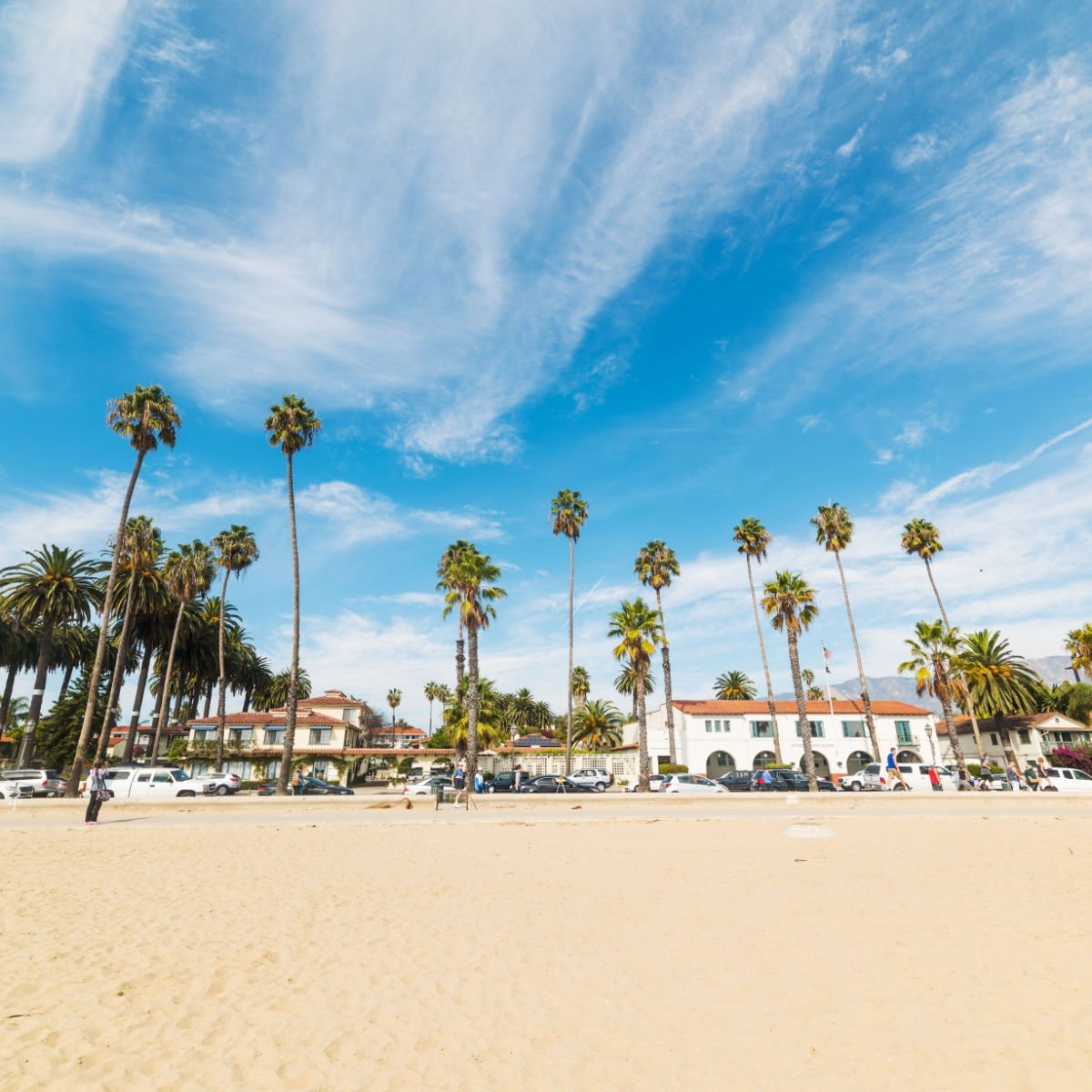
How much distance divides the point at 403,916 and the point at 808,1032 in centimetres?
695

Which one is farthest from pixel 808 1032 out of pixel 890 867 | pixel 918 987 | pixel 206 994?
pixel 890 867

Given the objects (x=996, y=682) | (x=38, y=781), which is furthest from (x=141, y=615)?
(x=996, y=682)

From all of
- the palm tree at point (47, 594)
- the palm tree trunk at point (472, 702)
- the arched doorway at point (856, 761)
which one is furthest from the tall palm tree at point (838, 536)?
the palm tree at point (47, 594)

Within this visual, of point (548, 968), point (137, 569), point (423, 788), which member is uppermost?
point (137, 569)

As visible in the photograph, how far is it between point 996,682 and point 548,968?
6675 cm

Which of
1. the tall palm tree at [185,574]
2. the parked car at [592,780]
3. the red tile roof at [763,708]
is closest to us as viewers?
the parked car at [592,780]

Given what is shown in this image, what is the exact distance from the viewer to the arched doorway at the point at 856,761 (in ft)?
197

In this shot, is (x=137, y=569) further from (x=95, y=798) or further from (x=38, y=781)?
(x=95, y=798)

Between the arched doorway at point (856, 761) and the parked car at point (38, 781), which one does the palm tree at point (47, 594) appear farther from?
the arched doorway at point (856, 761)

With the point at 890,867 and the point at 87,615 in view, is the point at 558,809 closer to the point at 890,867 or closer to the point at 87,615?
the point at 890,867

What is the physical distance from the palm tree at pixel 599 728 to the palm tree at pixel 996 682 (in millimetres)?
34234

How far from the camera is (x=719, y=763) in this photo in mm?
60312

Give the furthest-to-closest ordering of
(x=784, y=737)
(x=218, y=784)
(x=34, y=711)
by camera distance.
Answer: (x=784, y=737) → (x=34, y=711) → (x=218, y=784)

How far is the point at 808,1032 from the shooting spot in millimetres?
6816
